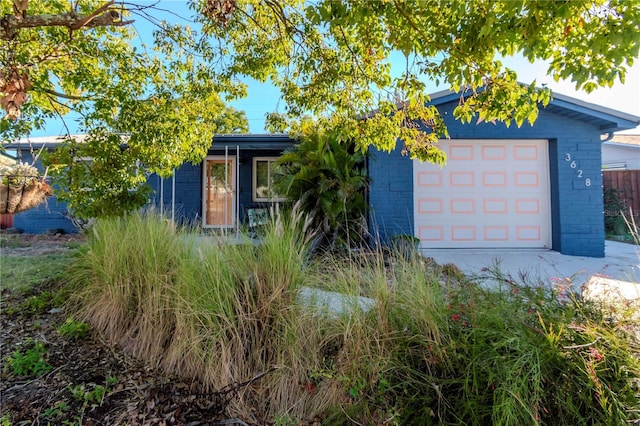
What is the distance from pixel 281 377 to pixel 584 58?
10.2 feet

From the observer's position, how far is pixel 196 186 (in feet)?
34.4

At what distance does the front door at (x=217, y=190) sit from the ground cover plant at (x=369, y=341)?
7688 mm

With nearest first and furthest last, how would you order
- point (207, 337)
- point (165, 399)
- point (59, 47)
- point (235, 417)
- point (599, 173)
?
point (235, 417) → point (165, 399) → point (207, 337) → point (59, 47) → point (599, 173)

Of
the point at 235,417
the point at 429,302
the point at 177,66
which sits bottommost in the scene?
the point at 235,417

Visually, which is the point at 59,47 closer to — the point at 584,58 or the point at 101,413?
the point at 101,413

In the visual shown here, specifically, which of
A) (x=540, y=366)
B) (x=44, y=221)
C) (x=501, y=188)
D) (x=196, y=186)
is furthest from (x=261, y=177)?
(x=540, y=366)

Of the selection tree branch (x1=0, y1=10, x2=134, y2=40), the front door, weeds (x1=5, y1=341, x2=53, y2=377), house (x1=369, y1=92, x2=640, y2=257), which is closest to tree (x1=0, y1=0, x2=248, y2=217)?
tree branch (x1=0, y1=10, x2=134, y2=40)

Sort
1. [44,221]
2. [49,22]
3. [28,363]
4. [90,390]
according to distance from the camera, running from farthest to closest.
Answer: [44,221]
[49,22]
[28,363]
[90,390]

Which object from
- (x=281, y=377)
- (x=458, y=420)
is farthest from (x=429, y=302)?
(x=281, y=377)

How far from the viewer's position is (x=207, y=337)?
2504 millimetres

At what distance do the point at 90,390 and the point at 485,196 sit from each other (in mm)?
8235

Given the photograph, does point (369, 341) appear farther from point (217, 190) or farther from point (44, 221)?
point (44, 221)

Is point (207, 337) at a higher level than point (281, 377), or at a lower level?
higher

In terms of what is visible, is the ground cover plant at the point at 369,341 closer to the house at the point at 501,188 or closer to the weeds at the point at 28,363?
the weeds at the point at 28,363
